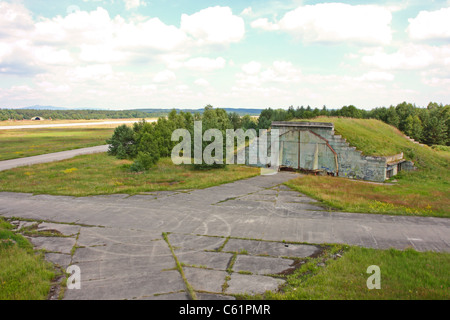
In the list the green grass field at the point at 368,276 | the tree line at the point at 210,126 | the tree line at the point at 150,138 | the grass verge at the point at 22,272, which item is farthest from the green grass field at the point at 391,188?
the tree line at the point at 150,138

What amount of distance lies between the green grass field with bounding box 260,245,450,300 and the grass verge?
6.73 meters

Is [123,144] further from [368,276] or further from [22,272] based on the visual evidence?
[368,276]

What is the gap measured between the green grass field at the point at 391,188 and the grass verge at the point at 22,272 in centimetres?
1437

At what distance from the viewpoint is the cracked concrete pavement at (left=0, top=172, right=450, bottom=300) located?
938 centimetres

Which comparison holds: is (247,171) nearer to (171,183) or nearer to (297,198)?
(171,183)

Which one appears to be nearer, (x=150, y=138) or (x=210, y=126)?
(x=210, y=126)

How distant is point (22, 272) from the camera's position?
9836 mm

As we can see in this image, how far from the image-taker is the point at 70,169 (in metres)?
32.2

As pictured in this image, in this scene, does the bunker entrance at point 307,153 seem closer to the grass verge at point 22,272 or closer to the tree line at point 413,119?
the tree line at point 413,119

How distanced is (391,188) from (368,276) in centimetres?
1477

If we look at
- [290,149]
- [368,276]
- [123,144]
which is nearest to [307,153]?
[290,149]

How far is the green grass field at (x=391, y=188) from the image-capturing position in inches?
658

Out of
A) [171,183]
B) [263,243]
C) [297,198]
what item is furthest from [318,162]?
[263,243]
